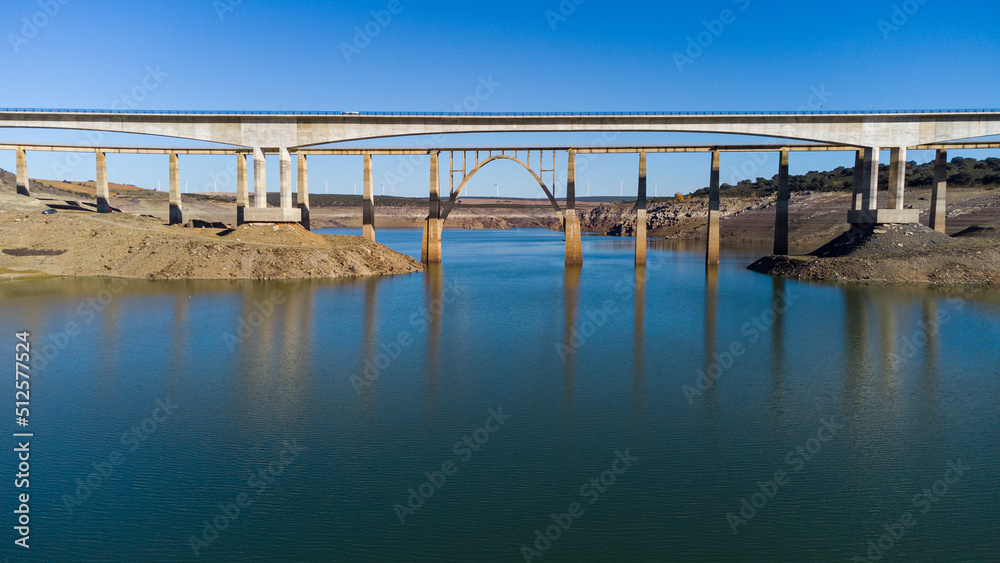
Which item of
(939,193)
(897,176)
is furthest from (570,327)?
(939,193)

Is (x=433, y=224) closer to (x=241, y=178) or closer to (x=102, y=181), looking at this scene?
(x=241, y=178)

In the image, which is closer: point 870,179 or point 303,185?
point 870,179

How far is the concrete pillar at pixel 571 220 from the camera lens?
60.4 metres

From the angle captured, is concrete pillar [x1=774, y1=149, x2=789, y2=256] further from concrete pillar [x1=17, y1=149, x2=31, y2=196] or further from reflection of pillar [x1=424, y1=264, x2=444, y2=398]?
concrete pillar [x1=17, y1=149, x2=31, y2=196]

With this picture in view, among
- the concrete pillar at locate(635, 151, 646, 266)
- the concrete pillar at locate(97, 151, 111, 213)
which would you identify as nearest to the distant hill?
the concrete pillar at locate(635, 151, 646, 266)

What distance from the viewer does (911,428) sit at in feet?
50.4

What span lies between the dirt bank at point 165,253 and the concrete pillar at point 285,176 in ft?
9.61

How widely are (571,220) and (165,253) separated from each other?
3366 cm

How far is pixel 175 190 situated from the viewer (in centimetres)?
6788

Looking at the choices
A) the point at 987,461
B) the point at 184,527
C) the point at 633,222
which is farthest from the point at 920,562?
the point at 633,222

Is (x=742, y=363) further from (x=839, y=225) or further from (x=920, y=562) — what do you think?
(x=839, y=225)

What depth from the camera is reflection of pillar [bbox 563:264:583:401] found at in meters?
19.6

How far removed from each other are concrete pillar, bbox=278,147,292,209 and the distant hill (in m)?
81.8

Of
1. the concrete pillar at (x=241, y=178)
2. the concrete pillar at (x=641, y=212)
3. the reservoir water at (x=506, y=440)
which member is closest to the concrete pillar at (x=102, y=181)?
Answer: the concrete pillar at (x=241, y=178)
